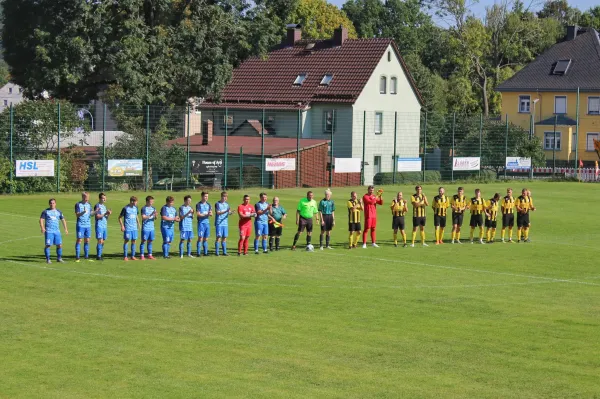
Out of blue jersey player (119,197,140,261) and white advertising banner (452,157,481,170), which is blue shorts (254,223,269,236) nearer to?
blue jersey player (119,197,140,261)

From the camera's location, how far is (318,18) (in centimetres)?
10456

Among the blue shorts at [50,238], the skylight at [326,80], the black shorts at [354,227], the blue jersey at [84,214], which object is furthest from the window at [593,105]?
the blue shorts at [50,238]

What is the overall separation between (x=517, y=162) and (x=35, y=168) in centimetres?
3288

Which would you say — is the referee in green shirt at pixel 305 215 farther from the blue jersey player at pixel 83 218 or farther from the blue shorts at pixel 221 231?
the blue jersey player at pixel 83 218

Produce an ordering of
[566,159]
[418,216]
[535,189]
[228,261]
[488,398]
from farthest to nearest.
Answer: [566,159]
[535,189]
[418,216]
[228,261]
[488,398]

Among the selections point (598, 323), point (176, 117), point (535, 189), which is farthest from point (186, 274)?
point (535, 189)

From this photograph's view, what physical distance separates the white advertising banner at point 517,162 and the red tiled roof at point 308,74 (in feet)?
39.2

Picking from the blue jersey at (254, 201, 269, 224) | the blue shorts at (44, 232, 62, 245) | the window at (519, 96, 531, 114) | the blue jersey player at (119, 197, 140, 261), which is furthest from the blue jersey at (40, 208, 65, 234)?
the window at (519, 96, 531, 114)

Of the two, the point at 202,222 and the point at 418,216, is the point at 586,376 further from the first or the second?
the point at 418,216

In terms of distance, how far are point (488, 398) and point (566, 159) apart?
247ft

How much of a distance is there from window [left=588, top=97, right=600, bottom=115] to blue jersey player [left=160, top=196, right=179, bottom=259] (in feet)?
217

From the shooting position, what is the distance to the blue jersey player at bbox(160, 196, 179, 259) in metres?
29.3

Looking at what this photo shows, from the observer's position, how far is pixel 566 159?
87.9m

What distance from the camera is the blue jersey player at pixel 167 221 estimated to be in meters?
29.3
